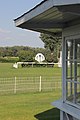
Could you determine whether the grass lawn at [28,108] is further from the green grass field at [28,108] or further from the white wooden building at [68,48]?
the white wooden building at [68,48]

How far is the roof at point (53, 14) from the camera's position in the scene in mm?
4379

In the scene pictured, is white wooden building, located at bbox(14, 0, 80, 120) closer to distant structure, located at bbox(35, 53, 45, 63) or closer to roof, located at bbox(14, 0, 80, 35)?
roof, located at bbox(14, 0, 80, 35)

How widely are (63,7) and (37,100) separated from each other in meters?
9.16

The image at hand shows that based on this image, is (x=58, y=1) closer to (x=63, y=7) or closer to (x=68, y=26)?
(x=63, y=7)

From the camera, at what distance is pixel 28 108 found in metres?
11.2

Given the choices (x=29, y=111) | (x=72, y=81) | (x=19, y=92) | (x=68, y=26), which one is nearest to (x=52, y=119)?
(x=29, y=111)

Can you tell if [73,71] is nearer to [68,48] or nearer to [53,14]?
[68,48]

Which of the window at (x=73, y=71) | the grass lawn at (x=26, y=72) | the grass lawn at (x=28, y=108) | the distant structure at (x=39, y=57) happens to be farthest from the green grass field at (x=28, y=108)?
the distant structure at (x=39, y=57)

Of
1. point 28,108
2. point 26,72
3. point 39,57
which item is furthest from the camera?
point 39,57

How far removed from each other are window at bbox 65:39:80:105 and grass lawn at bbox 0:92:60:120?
2.75 meters

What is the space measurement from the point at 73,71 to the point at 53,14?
1.62 metres

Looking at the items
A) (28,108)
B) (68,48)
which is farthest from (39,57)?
(68,48)

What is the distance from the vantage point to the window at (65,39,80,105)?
654 centimetres

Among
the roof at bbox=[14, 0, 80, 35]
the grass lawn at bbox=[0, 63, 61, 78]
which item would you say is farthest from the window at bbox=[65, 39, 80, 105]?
the grass lawn at bbox=[0, 63, 61, 78]
